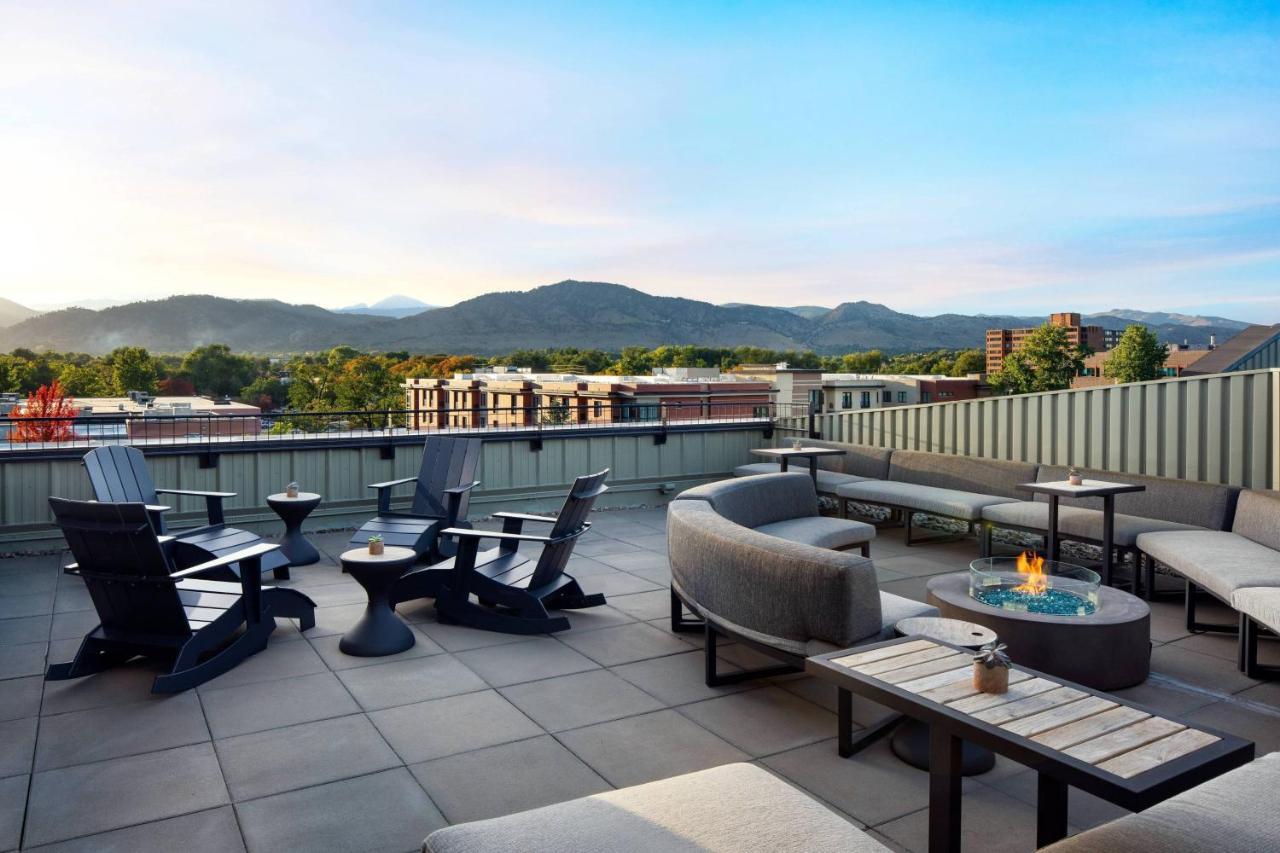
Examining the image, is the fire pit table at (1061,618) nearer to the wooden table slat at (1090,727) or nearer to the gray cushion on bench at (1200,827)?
the wooden table slat at (1090,727)

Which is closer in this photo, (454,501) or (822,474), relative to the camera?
(454,501)

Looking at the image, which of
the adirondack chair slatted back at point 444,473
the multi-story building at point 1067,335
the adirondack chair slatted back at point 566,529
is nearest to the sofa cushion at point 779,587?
the adirondack chair slatted back at point 566,529

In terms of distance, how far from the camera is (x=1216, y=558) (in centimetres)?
435

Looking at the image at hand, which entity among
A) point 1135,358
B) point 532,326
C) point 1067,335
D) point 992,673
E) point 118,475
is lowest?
point 992,673

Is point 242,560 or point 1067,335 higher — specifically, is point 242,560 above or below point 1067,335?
below

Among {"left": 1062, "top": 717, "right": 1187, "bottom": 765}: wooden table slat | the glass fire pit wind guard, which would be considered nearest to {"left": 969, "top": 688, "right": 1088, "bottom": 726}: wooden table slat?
{"left": 1062, "top": 717, "right": 1187, "bottom": 765}: wooden table slat

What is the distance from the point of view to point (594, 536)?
7348mm

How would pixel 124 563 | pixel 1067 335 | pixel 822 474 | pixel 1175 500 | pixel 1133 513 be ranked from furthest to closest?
pixel 1067 335, pixel 822 474, pixel 1133 513, pixel 1175 500, pixel 124 563

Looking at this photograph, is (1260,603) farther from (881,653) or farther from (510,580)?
(510,580)

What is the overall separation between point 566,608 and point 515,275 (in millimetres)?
72392

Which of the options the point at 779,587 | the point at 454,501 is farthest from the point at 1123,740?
the point at 454,501

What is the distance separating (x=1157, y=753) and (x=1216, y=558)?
3.21m

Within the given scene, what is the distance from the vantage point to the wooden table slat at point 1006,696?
80.9 inches

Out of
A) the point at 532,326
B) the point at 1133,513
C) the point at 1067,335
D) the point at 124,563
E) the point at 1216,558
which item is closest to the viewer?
the point at 124,563
